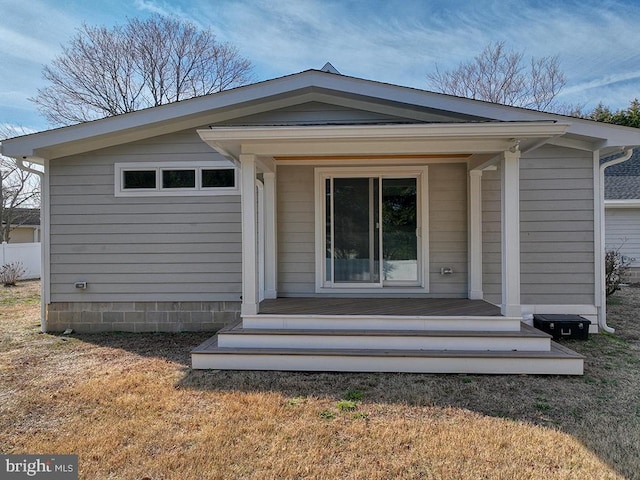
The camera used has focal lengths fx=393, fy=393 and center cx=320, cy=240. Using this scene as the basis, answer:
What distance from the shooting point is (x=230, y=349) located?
13.6ft

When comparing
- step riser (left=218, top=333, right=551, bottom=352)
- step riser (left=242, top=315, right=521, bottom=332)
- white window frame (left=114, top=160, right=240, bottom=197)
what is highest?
white window frame (left=114, top=160, right=240, bottom=197)

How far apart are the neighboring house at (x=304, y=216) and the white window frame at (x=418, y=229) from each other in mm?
21

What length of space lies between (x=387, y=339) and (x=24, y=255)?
14.5 metres

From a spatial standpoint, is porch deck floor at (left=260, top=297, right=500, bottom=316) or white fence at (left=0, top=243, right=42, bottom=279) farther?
white fence at (left=0, top=243, right=42, bottom=279)

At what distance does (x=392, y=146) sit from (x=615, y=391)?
3147 mm

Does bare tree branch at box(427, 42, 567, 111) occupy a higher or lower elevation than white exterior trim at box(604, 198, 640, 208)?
higher

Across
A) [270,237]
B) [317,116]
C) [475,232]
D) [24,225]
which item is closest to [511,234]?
[475,232]

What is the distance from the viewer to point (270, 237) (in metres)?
5.89

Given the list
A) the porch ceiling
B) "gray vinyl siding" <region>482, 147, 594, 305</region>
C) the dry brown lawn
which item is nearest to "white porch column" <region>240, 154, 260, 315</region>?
the porch ceiling

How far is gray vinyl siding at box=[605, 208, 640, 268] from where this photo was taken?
11070mm

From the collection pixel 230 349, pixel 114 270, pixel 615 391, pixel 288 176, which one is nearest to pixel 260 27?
pixel 288 176

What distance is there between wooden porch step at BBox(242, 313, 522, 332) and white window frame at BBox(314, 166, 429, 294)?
62.1 inches

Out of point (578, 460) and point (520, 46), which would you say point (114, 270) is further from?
point (520, 46)

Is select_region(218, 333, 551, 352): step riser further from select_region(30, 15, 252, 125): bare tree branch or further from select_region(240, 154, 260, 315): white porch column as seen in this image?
select_region(30, 15, 252, 125): bare tree branch
